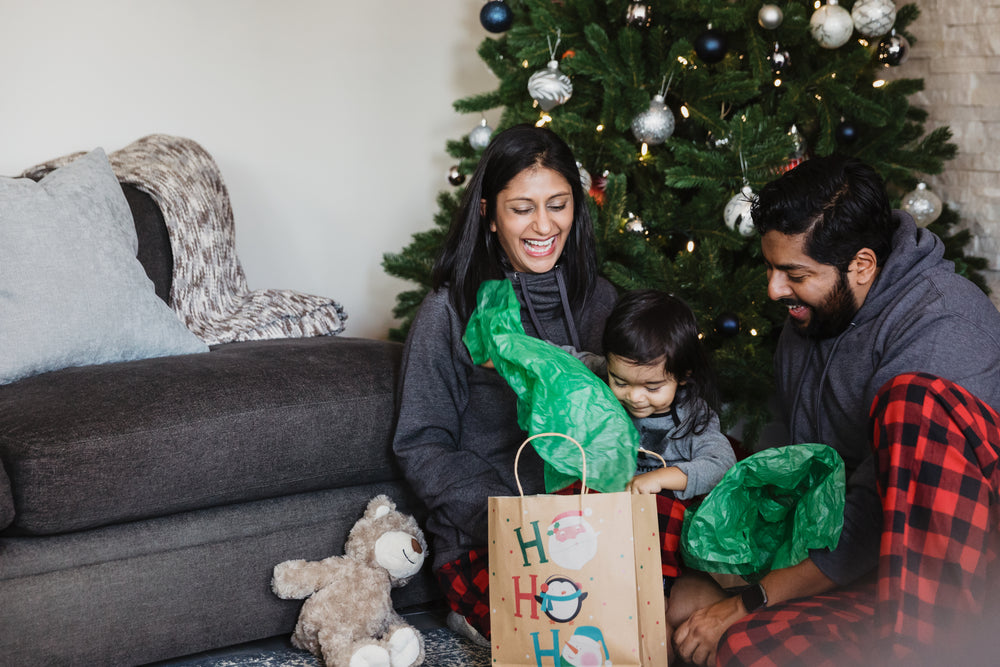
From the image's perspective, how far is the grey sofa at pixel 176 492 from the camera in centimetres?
151

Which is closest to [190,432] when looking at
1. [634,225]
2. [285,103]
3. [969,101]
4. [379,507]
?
[379,507]

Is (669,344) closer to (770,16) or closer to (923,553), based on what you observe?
(923,553)

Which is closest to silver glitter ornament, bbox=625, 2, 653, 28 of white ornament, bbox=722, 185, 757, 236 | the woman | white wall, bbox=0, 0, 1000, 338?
white ornament, bbox=722, 185, 757, 236

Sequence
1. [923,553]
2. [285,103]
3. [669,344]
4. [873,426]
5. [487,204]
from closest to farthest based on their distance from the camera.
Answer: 1. [923,553]
2. [873,426]
3. [669,344]
4. [487,204]
5. [285,103]

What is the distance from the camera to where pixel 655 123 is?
226cm

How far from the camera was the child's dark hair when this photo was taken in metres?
1.54

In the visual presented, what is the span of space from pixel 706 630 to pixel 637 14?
61.3 inches

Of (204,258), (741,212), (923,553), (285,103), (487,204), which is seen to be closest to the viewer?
(923,553)

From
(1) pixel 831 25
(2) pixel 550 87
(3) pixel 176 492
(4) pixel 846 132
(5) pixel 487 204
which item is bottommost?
(3) pixel 176 492

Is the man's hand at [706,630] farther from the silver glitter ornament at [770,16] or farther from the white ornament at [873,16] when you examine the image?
the white ornament at [873,16]

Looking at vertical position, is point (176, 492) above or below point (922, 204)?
below

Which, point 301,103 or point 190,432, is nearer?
point 190,432

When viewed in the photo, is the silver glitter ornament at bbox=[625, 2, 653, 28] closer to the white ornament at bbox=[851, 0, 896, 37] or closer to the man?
the white ornament at bbox=[851, 0, 896, 37]

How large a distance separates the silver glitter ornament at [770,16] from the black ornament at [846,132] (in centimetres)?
36
